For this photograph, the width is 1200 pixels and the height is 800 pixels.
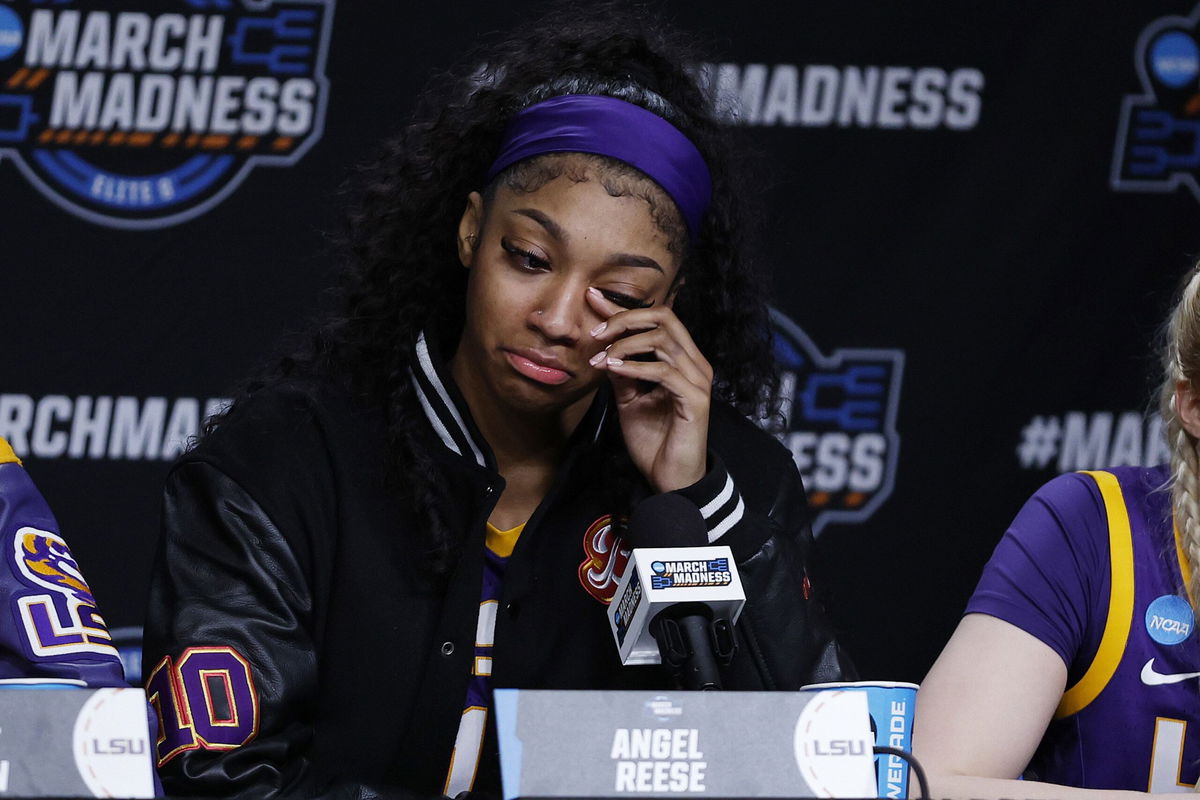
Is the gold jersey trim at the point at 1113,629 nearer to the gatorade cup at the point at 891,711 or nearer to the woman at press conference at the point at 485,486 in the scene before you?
the woman at press conference at the point at 485,486

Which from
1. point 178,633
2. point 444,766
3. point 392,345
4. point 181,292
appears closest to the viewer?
point 178,633

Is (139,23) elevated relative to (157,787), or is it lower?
elevated

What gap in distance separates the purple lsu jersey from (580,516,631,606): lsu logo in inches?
20.4

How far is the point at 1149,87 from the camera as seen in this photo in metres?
2.77

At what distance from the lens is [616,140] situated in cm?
172

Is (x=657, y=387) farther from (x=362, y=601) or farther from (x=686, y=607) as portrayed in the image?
(x=686, y=607)

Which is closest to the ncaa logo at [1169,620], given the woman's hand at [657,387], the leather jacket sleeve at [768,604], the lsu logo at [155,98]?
the leather jacket sleeve at [768,604]

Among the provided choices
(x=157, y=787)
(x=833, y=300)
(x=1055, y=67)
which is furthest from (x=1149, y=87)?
(x=157, y=787)

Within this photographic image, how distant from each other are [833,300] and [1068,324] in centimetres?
43

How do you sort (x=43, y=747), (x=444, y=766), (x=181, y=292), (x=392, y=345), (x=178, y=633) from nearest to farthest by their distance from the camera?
(x=43, y=747) < (x=178, y=633) < (x=444, y=766) < (x=392, y=345) < (x=181, y=292)

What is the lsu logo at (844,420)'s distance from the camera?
2.75 metres

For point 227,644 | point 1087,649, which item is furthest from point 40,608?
point 1087,649

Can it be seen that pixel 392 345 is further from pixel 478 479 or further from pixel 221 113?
pixel 221 113

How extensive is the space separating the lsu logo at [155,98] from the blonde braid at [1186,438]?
5.00ft
